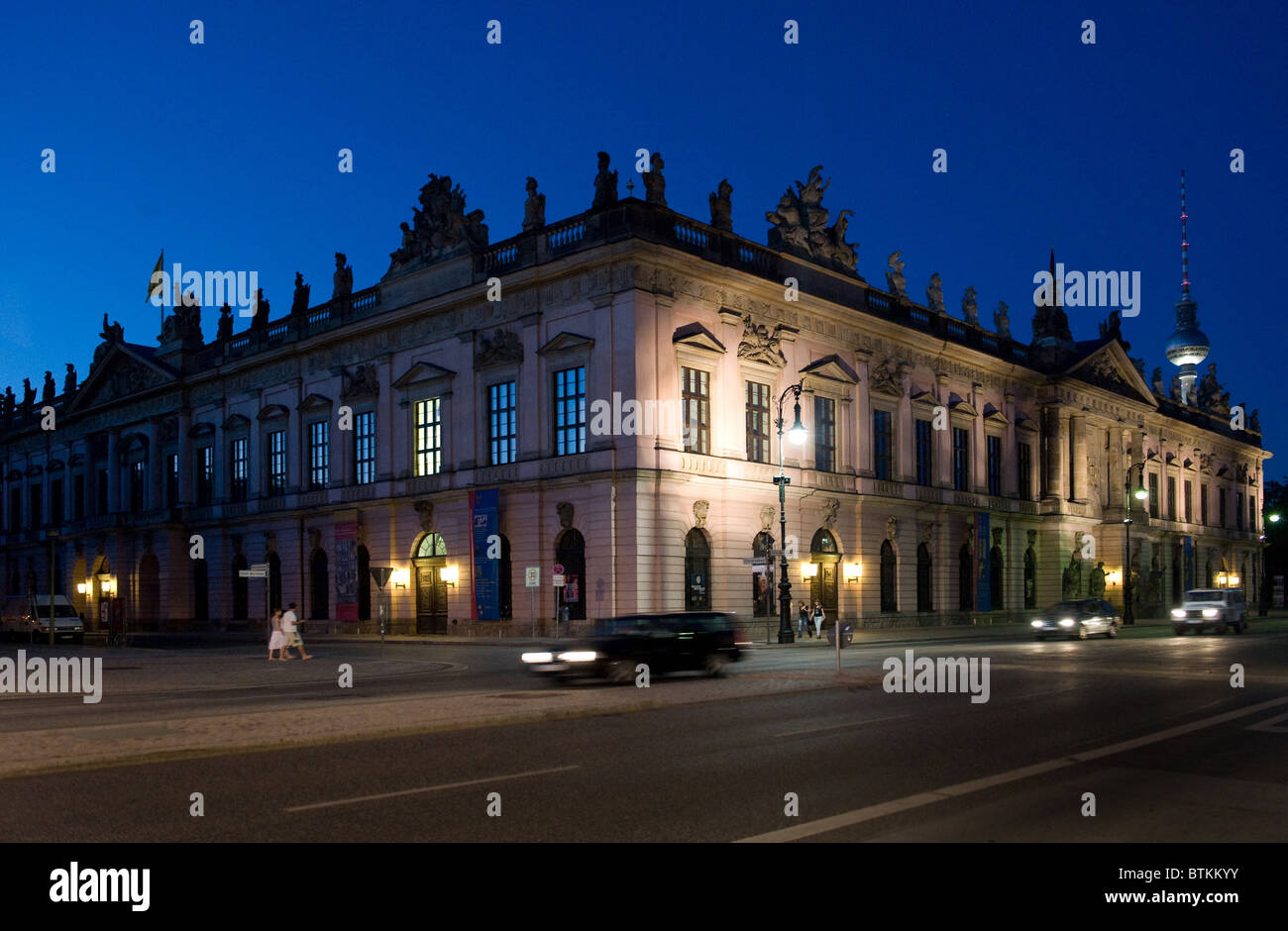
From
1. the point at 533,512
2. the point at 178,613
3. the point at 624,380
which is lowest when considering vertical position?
the point at 178,613

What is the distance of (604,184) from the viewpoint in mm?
43906

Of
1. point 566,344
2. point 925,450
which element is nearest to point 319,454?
point 566,344

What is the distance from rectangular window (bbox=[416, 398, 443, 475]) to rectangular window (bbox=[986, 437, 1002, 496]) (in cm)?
3176

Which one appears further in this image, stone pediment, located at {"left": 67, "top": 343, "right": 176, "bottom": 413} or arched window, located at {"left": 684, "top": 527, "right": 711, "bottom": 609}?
stone pediment, located at {"left": 67, "top": 343, "right": 176, "bottom": 413}

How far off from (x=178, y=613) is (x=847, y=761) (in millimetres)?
63236

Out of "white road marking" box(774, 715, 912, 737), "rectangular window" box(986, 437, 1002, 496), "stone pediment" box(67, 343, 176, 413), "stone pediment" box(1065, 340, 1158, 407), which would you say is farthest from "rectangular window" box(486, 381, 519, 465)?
"stone pediment" box(1065, 340, 1158, 407)

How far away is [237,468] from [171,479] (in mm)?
8211

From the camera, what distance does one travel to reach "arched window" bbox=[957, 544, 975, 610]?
6053 cm

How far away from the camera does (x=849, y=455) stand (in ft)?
172

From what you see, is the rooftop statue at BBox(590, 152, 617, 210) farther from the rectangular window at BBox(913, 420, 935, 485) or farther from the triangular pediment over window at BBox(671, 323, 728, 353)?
the rectangular window at BBox(913, 420, 935, 485)

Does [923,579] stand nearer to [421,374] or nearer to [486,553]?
[486,553]

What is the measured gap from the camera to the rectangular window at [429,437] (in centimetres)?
5075
